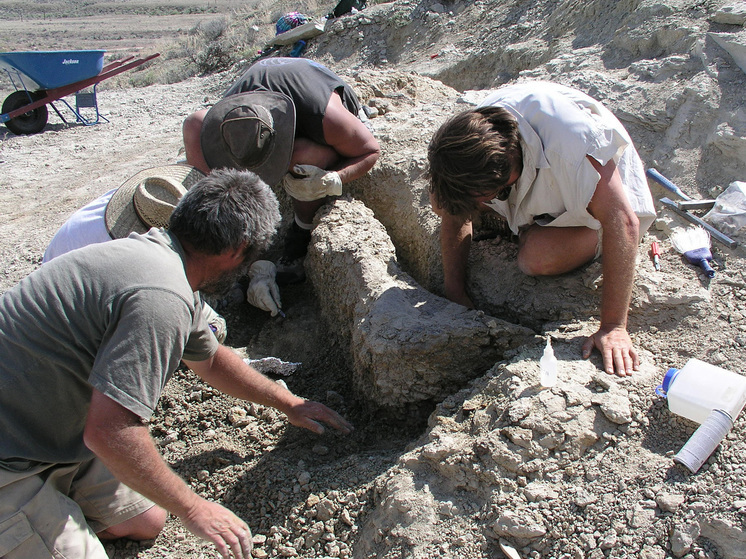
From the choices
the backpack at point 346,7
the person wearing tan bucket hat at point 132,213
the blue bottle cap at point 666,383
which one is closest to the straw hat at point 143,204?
the person wearing tan bucket hat at point 132,213

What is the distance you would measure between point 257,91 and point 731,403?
7.91 ft

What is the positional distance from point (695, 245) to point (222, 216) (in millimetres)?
1915

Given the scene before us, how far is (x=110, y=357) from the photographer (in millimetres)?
1347

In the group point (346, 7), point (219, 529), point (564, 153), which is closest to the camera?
point (219, 529)

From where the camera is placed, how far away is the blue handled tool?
2.61 m

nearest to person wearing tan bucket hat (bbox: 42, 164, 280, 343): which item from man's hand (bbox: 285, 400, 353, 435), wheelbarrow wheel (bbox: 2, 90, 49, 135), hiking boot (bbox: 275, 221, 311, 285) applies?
man's hand (bbox: 285, 400, 353, 435)

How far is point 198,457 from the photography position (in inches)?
85.7

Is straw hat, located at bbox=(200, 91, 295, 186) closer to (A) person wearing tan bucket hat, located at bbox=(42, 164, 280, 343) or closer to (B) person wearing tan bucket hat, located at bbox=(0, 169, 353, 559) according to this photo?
(A) person wearing tan bucket hat, located at bbox=(42, 164, 280, 343)

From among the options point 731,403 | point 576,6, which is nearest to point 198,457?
point 731,403

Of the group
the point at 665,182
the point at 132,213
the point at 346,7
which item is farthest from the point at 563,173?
the point at 346,7

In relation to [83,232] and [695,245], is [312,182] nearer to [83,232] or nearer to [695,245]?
[83,232]

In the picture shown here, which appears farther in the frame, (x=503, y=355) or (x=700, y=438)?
(x=503, y=355)

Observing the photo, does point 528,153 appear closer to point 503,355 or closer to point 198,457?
point 503,355

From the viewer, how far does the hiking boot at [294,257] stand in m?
3.22
